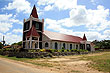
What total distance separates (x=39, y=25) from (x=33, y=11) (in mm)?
4389

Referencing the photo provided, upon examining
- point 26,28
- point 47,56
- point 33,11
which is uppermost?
point 33,11

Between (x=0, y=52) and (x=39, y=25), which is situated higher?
(x=39, y=25)

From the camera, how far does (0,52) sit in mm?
29562

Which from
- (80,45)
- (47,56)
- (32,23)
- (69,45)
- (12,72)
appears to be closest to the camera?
(12,72)

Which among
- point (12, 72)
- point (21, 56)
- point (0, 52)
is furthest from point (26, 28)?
point (12, 72)

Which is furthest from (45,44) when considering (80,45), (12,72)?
(12,72)

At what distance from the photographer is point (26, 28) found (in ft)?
102

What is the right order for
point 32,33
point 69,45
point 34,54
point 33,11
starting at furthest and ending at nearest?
point 69,45, point 33,11, point 32,33, point 34,54

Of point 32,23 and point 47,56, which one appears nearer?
point 47,56

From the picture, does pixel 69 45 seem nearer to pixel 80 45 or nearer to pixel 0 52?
pixel 80 45

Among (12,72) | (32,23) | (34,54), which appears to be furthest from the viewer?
(32,23)

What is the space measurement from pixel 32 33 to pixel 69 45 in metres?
13.7

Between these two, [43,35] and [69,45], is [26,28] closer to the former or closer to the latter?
[43,35]

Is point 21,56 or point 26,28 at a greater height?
point 26,28
